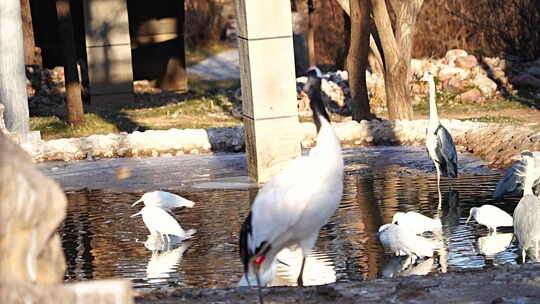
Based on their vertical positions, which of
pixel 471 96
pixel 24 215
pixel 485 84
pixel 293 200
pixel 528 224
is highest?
pixel 24 215

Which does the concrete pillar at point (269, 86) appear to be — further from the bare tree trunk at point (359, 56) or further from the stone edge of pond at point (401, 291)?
the stone edge of pond at point (401, 291)

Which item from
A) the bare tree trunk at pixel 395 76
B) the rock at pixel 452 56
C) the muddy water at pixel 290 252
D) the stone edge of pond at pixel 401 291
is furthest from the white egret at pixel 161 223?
the rock at pixel 452 56

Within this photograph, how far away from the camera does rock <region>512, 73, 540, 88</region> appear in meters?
22.2

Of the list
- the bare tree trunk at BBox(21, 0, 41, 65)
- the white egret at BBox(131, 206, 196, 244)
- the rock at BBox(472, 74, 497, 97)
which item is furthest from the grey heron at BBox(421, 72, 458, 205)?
the bare tree trunk at BBox(21, 0, 41, 65)

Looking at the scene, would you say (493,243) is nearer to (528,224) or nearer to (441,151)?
(528,224)

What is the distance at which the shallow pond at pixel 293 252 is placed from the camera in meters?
8.82

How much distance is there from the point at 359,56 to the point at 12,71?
5348mm

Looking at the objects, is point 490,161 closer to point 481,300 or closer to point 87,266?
point 87,266

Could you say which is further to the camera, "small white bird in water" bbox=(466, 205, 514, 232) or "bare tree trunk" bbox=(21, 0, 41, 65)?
"bare tree trunk" bbox=(21, 0, 41, 65)

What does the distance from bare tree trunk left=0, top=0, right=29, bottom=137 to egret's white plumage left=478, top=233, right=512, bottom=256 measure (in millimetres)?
9129

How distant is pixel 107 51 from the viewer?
2452cm

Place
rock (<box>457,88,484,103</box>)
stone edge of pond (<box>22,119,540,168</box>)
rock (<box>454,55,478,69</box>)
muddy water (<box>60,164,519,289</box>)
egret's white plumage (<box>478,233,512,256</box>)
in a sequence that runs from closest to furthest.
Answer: muddy water (<box>60,164,519,289</box>) → egret's white plumage (<box>478,233,512,256</box>) → stone edge of pond (<box>22,119,540,168</box>) → rock (<box>457,88,484,103</box>) → rock (<box>454,55,478,69</box>)

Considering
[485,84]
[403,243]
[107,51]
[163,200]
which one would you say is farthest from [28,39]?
[403,243]

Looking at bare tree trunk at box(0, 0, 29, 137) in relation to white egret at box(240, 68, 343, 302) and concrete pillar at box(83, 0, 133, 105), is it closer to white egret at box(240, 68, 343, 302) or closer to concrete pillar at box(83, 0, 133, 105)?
concrete pillar at box(83, 0, 133, 105)
